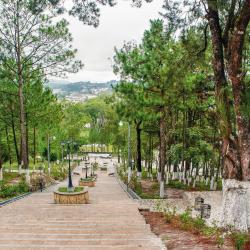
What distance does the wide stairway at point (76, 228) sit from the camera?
873cm

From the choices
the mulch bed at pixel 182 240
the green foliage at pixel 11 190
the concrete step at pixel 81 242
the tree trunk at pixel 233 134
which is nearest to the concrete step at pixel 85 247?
the concrete step at pixel 81 242

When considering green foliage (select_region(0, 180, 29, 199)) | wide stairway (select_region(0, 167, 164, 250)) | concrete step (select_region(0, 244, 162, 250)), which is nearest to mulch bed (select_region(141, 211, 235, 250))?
wide stairway (select_region(0, 167, 164, 250))

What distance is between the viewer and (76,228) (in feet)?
35.2

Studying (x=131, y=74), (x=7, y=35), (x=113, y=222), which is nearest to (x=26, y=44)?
(x=7, y=35)

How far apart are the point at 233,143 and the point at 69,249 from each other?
540 cm

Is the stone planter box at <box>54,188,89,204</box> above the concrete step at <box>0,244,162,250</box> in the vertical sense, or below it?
below

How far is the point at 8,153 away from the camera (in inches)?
1829

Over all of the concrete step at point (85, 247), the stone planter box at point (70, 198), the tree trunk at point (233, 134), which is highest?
the tree trunk at point (233, 134)

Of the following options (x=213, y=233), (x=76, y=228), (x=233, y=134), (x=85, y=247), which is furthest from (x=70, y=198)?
(x=85, y=247)

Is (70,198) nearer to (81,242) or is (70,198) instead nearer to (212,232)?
(81,242)

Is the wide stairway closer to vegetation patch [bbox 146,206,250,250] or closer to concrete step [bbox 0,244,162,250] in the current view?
concrete step [bbox 0,244,162,250]

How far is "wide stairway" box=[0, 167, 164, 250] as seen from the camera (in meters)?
8.73

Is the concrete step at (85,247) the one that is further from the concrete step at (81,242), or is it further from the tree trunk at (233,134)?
the tree trunk at (233,134)

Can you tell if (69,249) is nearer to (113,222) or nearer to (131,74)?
(113,222)
